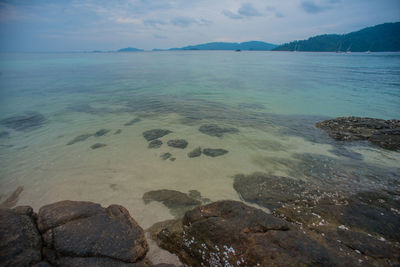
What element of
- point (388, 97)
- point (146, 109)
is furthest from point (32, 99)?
point (388, 97)

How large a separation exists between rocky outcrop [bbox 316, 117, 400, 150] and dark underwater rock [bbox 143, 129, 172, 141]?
11019 millimetres

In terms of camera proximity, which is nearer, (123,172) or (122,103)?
(123,172)

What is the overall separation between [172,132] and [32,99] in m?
21.6

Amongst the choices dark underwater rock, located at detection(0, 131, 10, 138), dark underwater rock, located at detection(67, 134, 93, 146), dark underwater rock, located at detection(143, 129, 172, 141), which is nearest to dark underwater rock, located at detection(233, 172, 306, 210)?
dark underwater rock, located at detection(143, 129, 172, 141)

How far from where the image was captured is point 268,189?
6.77m

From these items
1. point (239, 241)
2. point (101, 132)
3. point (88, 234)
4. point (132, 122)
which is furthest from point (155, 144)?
point (239, 241)

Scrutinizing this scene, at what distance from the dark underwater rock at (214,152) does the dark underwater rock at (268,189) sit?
2114 millimetres

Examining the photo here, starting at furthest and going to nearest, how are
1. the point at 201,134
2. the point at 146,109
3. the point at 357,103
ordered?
the point at 357,103 < the point at 146,109 < the point at 201,134

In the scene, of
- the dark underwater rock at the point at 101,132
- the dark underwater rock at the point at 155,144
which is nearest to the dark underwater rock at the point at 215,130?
the dark underwater rock at the point at 155,144

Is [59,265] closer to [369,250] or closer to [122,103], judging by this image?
[369,250]

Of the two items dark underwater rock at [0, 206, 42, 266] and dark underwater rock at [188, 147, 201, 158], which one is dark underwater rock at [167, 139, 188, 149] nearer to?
dark underwater rock at [188, 147, 201, 158]

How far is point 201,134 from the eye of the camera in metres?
12.3

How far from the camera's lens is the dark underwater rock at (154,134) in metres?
11.8

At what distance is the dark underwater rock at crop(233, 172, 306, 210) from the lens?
6.19 meters
